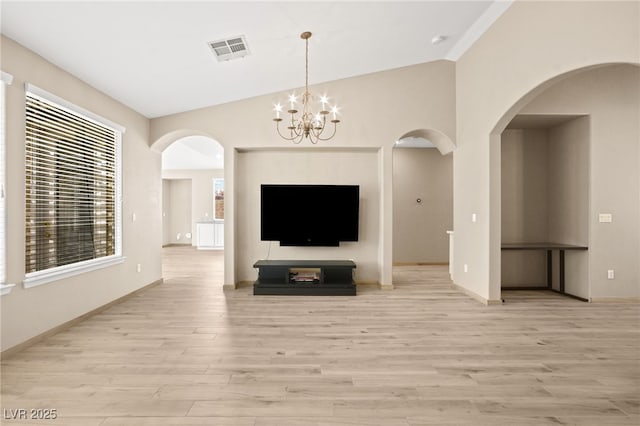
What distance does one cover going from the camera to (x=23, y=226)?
307 centimetres

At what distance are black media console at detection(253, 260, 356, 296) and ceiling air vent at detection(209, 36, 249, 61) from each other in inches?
115

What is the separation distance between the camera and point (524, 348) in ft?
10.2

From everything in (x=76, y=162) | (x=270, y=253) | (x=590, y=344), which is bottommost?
(x=590, y=344)

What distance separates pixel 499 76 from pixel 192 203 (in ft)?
33.9

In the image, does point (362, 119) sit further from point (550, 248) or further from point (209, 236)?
point (209, 236)

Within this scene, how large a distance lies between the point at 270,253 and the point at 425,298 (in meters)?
2.54

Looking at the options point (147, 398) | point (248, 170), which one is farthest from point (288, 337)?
point (248, 170)

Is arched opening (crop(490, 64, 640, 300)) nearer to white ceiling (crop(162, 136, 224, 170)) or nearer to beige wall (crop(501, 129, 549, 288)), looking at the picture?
beige wall (crop(501, 129, 549, 288))

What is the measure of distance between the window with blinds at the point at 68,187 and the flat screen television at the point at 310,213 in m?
2.13

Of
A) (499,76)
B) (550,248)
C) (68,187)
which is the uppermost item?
(499,76)

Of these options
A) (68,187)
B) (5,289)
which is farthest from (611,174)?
(5,289)

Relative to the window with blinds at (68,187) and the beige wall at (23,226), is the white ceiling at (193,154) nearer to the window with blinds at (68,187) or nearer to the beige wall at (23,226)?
the beige wall at (23,226)

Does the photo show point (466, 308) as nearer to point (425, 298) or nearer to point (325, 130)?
point (425, 298)

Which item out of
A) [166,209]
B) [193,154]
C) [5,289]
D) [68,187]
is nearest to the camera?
[5,289]
